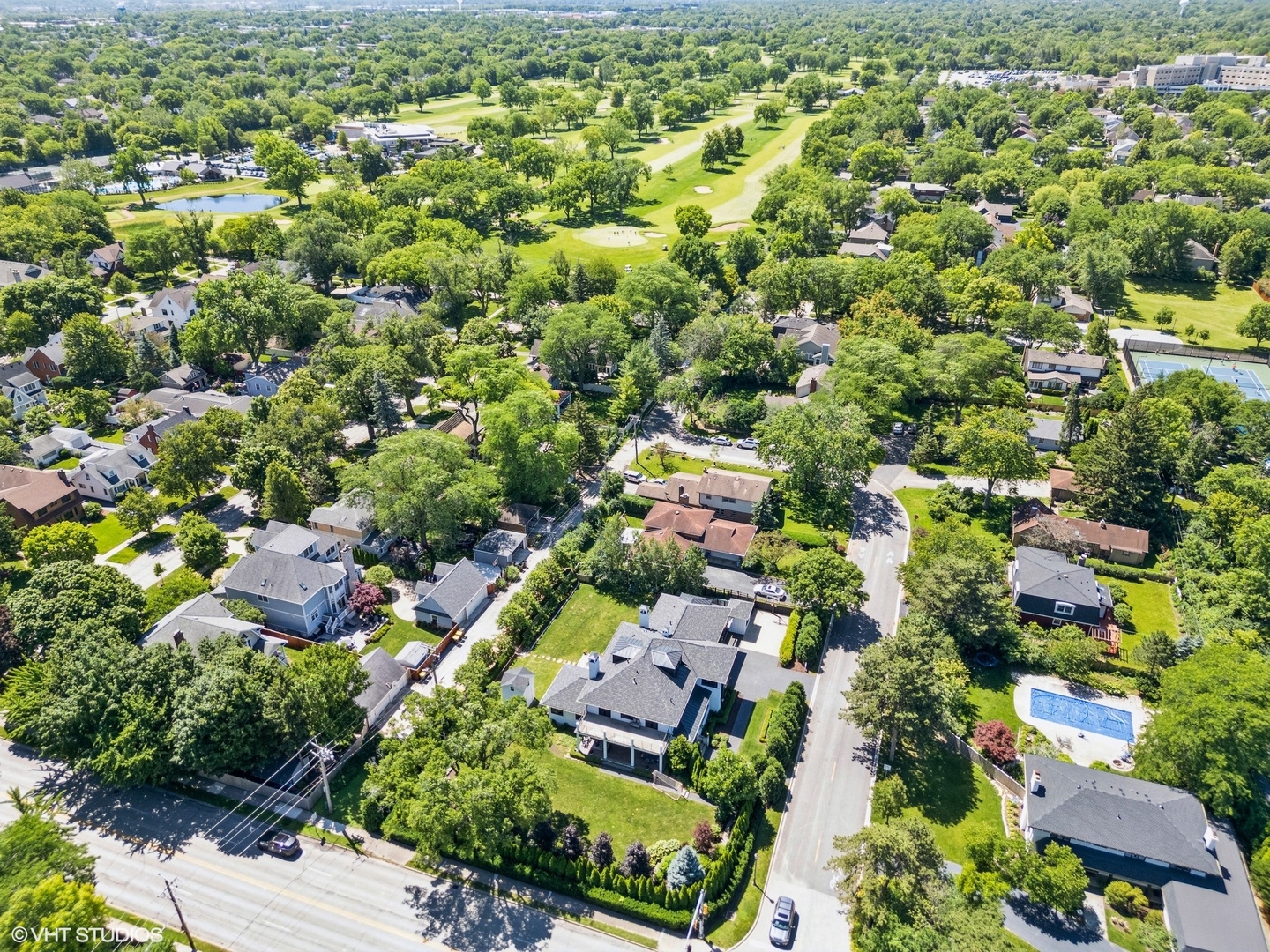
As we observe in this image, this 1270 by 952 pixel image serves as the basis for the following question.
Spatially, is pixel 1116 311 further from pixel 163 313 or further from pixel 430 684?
pixel 163 313

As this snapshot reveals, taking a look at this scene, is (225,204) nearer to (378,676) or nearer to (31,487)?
(31,487)

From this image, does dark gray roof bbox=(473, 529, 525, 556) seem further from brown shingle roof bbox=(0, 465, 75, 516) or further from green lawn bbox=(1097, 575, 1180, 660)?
green lawn bbox=(1097, 575, 1180, 660)

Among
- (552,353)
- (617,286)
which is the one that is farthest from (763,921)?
(617,286)

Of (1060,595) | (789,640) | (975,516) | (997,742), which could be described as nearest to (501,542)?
(789,640)

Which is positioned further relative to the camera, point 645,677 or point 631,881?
point 645,677

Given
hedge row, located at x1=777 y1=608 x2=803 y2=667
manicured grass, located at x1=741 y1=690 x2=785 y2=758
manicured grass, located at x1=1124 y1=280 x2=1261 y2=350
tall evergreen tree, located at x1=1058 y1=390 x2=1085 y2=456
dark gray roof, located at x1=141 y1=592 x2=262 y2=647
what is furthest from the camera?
manicured grass, located at x1=1124 y1=280 x2=1261 y2=350

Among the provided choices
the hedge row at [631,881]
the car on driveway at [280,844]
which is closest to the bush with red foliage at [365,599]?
the car on driveway at [280,844]

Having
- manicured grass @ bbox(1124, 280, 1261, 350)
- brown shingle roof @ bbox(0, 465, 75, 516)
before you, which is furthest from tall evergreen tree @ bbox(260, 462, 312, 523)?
manicured grass @ bbox(1124, 280, 1261, 350)
